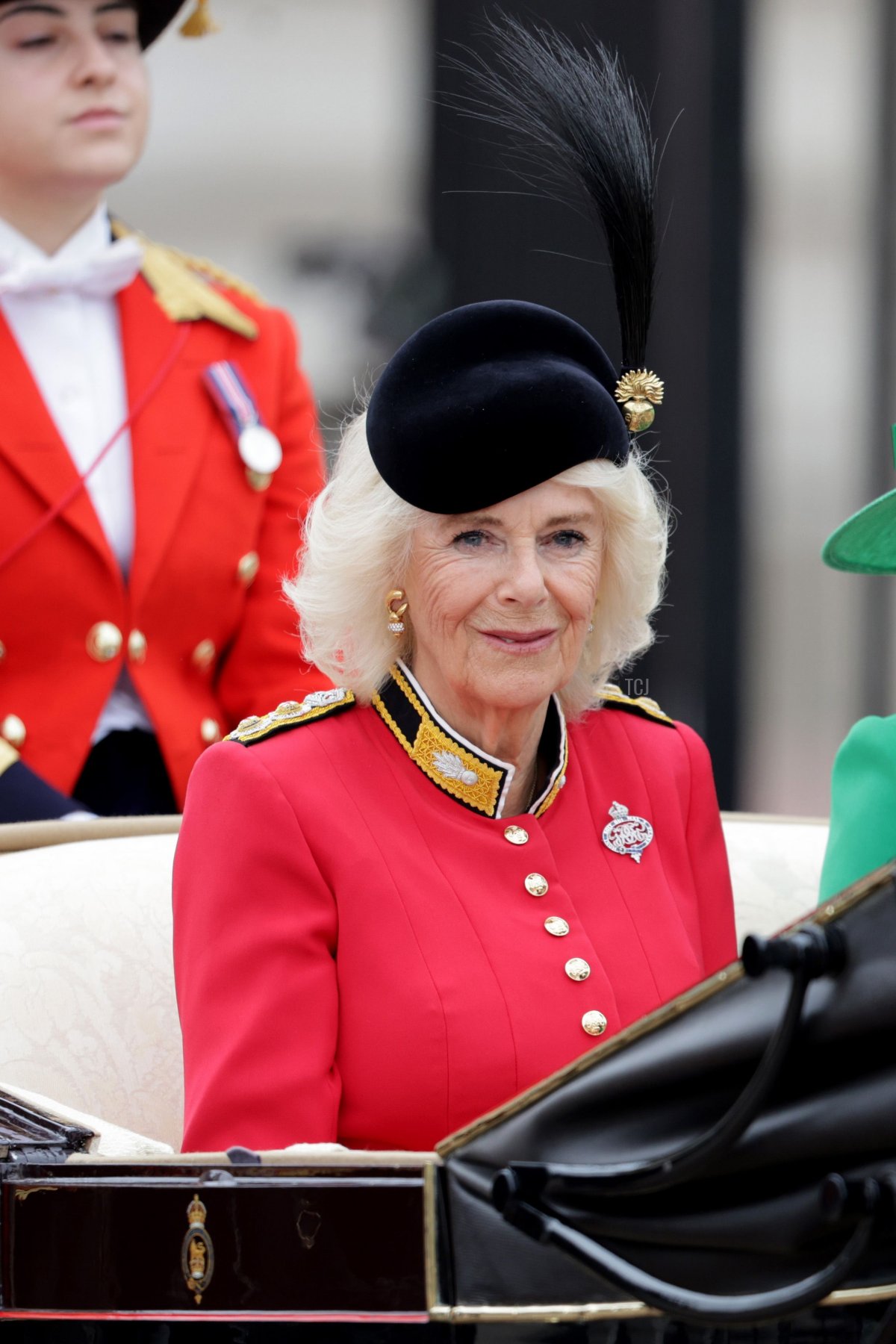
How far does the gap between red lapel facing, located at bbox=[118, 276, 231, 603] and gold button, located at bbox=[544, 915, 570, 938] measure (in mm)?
1056

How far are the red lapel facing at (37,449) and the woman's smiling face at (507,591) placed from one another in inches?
35.2

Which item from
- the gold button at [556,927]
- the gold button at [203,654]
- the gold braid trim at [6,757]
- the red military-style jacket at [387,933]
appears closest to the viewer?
the red military-style jacket at [387,933]

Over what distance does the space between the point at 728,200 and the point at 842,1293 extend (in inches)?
125

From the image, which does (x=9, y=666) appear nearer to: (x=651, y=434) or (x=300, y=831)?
(x=300, y=831)

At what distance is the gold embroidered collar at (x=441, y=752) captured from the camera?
1938mm

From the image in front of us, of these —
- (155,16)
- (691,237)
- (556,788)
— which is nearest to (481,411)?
(556,788)

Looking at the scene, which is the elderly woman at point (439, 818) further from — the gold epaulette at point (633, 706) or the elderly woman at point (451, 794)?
the gold epaulette at point (633, 706)

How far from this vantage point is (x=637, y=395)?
1978mm

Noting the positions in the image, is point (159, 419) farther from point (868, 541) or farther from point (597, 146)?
point (868, 541)

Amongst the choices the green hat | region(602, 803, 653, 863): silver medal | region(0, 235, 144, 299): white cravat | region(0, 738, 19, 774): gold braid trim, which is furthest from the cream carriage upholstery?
region(0, 235, 144, 299): white cravat

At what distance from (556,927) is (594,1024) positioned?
11 centimetres

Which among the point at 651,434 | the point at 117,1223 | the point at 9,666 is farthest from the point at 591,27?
the point at 117,1223

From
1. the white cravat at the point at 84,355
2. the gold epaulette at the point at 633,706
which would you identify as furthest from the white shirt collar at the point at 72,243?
the gold epaulette at the point at 633,706

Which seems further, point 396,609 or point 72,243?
point 72,243
